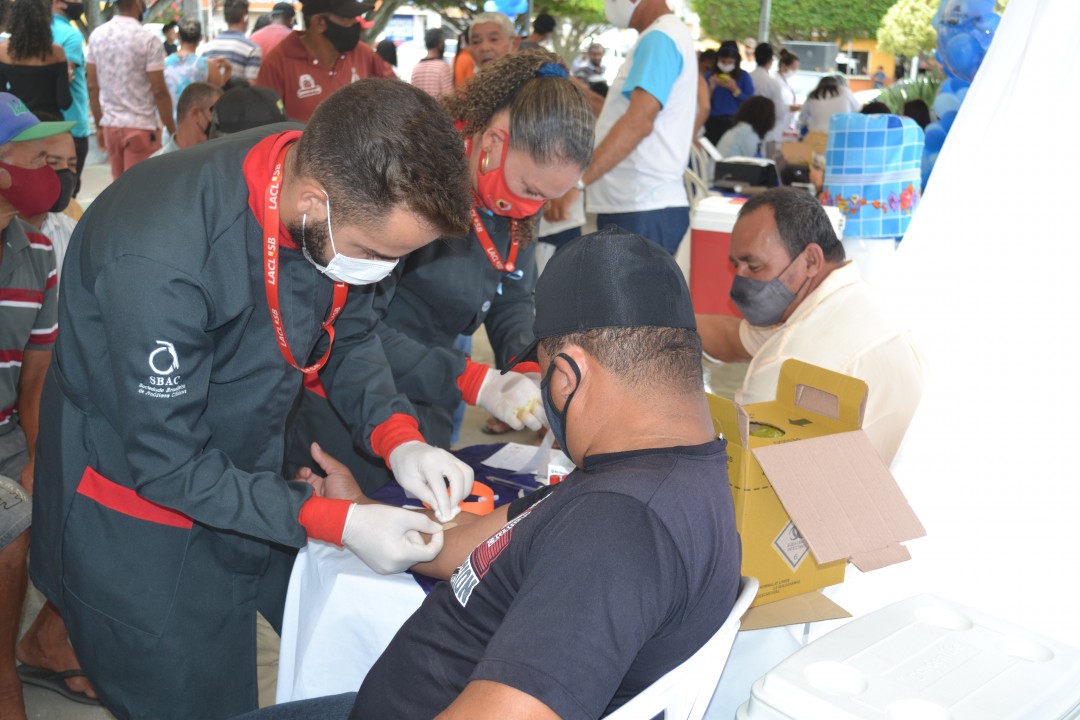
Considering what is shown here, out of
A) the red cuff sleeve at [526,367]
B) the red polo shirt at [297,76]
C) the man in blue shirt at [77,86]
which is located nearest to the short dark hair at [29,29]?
the man in blue shirt at [77,86]

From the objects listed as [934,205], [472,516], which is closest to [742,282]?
[934,205]

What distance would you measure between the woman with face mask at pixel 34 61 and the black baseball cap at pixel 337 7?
5.28ft

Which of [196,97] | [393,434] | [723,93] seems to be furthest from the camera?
[723,93]

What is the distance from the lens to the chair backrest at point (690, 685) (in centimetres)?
108

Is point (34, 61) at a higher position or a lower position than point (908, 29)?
higher

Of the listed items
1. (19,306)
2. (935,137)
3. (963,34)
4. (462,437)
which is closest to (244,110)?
(19,306)

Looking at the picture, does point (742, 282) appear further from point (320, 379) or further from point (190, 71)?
point (190, 71)

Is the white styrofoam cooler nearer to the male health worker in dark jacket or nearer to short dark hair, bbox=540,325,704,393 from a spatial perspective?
short dark hair, bbox=540,325,704,393

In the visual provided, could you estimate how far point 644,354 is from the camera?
47.3 inches

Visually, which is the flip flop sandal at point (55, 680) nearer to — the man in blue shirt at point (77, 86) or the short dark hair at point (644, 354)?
the short dark hair at point (644, 354)

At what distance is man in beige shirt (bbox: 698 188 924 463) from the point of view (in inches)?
90.0

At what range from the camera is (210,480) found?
1.51 m

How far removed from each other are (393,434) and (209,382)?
0.48 metres

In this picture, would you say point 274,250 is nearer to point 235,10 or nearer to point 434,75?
point 235,10
